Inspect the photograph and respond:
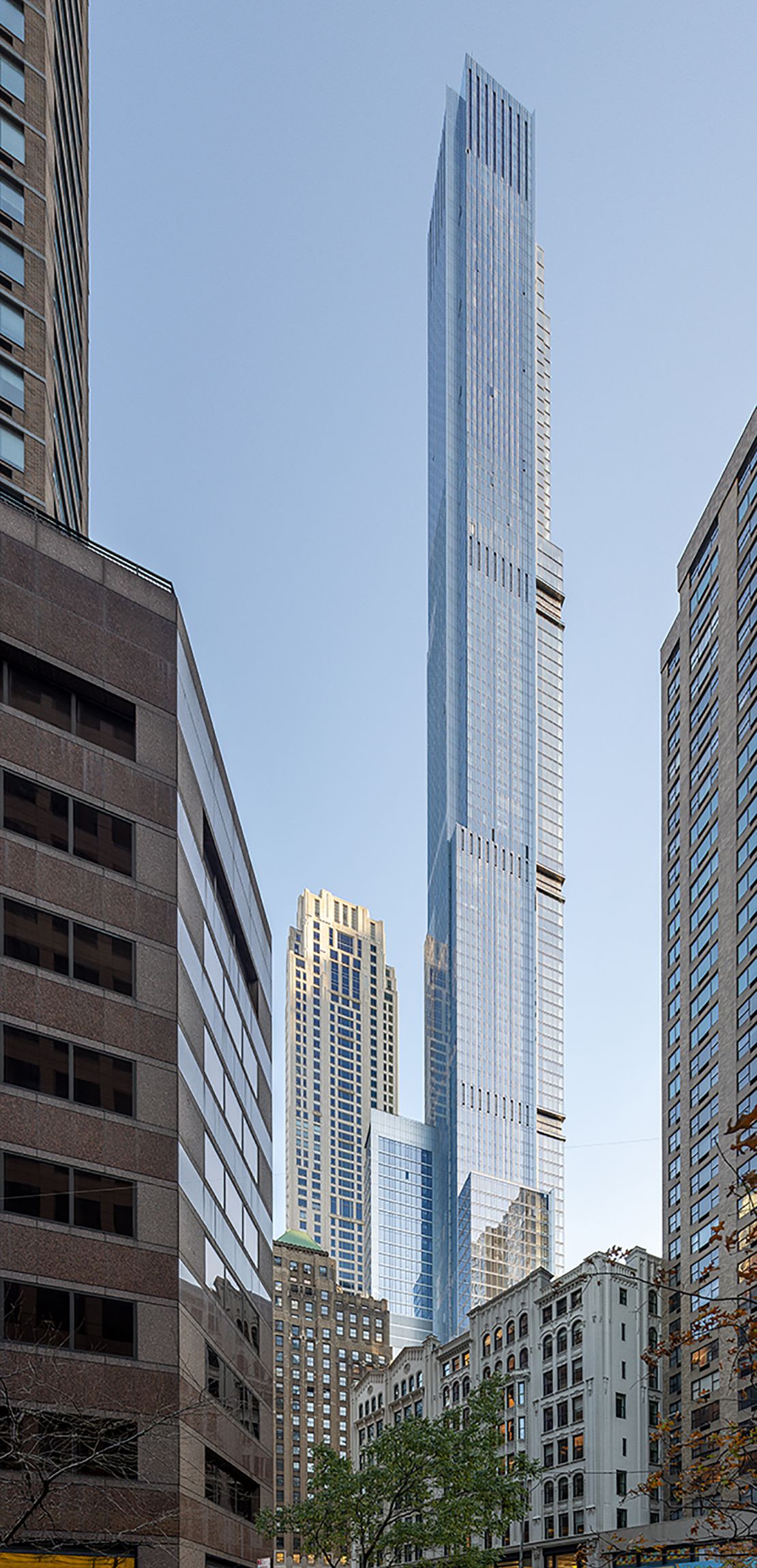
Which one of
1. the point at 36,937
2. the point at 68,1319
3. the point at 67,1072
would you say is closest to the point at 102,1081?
the point at 67,1072

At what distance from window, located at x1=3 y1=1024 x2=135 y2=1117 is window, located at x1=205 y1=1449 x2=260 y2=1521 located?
1266 centimetres

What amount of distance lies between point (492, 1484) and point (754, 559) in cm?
5529

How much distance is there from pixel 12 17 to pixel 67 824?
35.7 m

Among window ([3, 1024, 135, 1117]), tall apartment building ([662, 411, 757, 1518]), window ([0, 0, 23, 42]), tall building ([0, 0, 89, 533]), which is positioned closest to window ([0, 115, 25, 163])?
tall building ([0, 0, 89, 533])

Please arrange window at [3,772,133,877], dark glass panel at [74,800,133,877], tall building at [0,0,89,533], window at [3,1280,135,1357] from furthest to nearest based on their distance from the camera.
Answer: tall building at [0,0,89,533]
dark glass panel at [74,800,133,877]
window at [3,772,133,877]
window at [3,1280,135,1357]

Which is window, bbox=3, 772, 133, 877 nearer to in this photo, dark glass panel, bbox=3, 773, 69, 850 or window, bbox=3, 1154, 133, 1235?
dark glass panel, bbox=3, 773, 69, 850

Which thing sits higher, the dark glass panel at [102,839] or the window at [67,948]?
the dark glass panel at [102,839]

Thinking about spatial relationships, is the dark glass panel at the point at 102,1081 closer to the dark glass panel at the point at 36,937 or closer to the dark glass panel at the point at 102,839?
the dark glass panel at the point at 36,937

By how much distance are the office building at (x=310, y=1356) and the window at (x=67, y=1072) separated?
511ft

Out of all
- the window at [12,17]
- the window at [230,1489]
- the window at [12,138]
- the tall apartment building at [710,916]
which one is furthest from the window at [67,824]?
A: the tall apartment building at [710,916]

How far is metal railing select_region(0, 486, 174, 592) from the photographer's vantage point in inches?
1421

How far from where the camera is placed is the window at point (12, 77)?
5316 cm

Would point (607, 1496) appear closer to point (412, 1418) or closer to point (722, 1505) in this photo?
point (412, 1418)

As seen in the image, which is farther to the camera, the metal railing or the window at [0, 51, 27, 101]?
the window at [0, 51, 27, 101]
